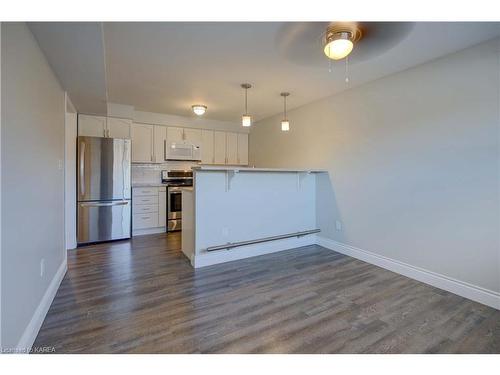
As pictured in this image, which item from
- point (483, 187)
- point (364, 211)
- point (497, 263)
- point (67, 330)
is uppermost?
Result: point (483, 187)

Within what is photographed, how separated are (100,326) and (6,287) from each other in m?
0.73

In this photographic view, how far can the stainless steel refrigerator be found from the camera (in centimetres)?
382

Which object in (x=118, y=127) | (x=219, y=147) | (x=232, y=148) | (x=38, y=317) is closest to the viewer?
(x=38, y=317)

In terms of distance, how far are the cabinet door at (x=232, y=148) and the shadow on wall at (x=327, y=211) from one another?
2468mm

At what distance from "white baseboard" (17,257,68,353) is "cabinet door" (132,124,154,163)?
2729 millimetres

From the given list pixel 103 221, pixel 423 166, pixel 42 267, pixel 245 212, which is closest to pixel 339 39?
pixel 423 166

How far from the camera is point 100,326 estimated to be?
5.95 feet

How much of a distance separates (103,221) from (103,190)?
1.67 feet

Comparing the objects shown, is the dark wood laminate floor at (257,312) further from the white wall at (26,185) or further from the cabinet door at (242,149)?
the cabinet door at (242,149)

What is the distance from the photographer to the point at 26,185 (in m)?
1.64

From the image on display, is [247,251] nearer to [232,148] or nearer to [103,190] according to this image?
[103,190]

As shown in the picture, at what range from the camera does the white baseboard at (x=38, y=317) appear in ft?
5.00
